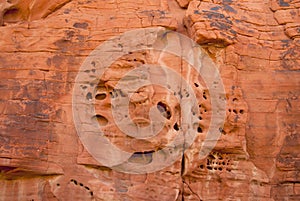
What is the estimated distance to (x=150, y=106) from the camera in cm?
877

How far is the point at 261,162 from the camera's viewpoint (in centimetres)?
916

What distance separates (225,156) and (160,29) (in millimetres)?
2247

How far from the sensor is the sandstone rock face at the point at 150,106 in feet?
28.8

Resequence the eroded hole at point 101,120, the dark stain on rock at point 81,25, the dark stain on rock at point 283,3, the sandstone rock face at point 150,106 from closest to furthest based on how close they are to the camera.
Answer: the sandstone rock face at point 150,106 < the eroded hole at point 101,120 < the dark stain on rock at point 81,25 < the dark stain on rock at point 283,3

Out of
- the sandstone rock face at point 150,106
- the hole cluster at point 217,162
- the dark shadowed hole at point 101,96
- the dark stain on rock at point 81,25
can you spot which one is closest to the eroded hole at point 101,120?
the sandstone rock face at point 150,106

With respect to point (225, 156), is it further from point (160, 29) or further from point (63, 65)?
point (63, 65)

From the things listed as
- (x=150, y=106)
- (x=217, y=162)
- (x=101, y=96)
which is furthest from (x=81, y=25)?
(x=217, y=162)

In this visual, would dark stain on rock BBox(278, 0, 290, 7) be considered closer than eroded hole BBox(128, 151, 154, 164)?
No

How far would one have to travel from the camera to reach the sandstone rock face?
8.77 meters

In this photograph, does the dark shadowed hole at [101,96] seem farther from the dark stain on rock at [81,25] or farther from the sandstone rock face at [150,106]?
the dark stain on rock at [81,25]

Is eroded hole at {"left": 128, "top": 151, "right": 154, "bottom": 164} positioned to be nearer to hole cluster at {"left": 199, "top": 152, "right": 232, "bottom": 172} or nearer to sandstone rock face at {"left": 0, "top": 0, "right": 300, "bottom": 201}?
sandstone rock face at {"left": 0, "top": 0, "right": 300, "bottom": 201}

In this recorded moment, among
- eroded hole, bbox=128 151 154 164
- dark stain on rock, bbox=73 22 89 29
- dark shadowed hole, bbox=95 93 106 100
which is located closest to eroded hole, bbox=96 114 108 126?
dark shadowed hole, bbox=95 93 106 100

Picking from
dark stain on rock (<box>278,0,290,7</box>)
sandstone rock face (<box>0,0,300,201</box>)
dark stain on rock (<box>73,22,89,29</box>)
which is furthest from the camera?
dark stain on rock (<box>278,0,290,7</box>)

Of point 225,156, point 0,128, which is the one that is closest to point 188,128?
point 225,156
